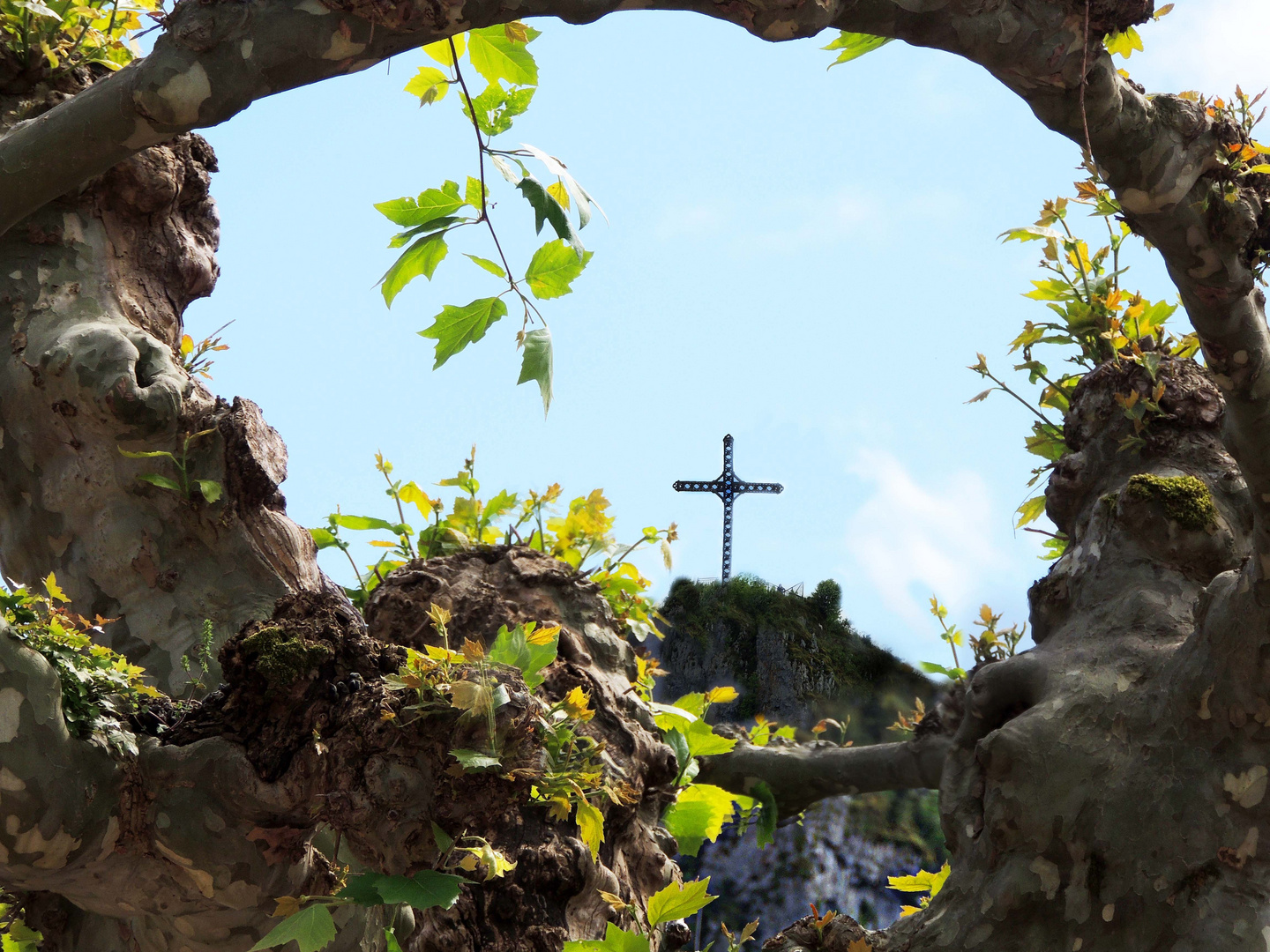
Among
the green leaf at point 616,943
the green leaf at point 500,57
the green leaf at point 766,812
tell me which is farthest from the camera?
the green leaf at point 766,812

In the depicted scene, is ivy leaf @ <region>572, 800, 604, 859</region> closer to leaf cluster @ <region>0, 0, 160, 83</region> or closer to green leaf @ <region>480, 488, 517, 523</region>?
green leaf @ <region>480, 488, 517, 523</region>

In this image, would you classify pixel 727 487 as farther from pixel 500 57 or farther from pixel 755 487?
pixel 500 57

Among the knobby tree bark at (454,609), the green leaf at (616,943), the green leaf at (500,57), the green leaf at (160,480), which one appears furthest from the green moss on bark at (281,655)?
the green leaf at (500,57)

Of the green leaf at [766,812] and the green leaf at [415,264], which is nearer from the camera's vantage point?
the green leaf at [415,264]

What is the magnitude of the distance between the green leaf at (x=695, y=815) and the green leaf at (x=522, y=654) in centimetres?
100

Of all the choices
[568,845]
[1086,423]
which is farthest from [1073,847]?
[1086,423]

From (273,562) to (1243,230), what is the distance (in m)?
1.96

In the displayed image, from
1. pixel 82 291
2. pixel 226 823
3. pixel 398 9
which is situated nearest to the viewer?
pixel 398 9

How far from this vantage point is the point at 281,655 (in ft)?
4.96

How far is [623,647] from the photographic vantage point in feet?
8.77

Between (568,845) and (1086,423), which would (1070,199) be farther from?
(568,845)

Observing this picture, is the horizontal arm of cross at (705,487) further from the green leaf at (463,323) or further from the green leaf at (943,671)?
the green leaf at (463,323)

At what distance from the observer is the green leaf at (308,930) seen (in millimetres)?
1373

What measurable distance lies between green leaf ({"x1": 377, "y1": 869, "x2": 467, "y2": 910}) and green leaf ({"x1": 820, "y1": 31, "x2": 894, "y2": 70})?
146 centimetres
